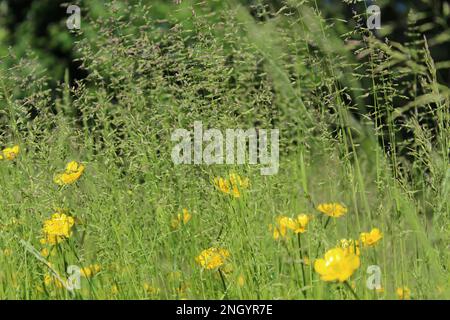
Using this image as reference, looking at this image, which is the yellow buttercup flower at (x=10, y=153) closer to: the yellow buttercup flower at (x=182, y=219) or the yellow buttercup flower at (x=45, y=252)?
the yellow buttercup flower at (x=45, y=252)

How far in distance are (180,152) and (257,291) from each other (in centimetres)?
54

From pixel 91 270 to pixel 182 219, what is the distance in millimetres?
251

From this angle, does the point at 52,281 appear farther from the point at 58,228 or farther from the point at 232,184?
the point at 232,184

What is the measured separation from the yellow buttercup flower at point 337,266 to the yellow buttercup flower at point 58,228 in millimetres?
628

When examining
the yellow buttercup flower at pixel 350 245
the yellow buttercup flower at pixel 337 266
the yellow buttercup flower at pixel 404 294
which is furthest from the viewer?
the yellow buttercup flower at pixel 350 245

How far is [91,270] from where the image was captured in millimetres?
2008

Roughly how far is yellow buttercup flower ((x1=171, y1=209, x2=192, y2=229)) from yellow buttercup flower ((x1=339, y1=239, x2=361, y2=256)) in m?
0.39

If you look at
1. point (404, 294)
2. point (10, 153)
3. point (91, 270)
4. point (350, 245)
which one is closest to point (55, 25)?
point (10, 153)

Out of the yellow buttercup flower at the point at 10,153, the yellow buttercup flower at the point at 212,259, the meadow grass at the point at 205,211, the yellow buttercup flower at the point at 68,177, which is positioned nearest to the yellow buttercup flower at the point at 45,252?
the meadow grass at the point at 205,211

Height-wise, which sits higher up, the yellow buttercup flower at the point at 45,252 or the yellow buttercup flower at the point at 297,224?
the yellow buttercup flower at the point at 297,224

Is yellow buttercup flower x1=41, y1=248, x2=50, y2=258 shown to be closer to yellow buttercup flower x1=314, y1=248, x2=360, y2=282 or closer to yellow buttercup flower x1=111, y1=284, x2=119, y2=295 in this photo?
yellow buttercup flower x1=111, y1=284, x2=119, y2=295

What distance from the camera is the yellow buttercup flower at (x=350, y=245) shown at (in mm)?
1835

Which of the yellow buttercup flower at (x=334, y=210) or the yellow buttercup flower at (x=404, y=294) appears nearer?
the yellow buttercup flower at (x=404, y=294)
